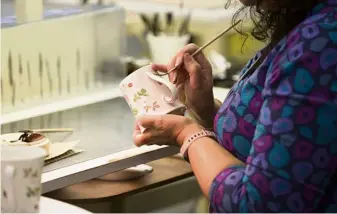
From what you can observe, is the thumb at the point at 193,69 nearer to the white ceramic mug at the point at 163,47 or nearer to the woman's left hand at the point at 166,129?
the woman's left hand at the point at 166,129

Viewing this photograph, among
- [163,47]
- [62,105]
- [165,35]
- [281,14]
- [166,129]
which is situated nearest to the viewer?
[281,14]

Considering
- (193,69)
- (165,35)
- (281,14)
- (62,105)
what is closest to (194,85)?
(193,69)

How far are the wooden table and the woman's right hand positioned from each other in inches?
10.9

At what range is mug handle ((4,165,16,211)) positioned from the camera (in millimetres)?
1208

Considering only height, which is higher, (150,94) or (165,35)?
(150,94)

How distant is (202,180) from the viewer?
138 centimetres

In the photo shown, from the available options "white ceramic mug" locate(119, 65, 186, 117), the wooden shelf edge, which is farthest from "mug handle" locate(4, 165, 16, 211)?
the wooden shelf edge

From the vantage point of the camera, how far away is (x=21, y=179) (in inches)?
48.0

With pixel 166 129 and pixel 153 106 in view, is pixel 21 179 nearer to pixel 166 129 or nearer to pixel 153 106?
pixel 166 129

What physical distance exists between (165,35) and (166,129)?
1.66 m

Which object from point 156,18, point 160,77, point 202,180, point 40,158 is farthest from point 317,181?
point 156,18

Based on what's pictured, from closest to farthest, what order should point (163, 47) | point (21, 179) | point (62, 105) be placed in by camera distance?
1. point (21, 179)
2. point (62, 105)
3. point (163, 47)

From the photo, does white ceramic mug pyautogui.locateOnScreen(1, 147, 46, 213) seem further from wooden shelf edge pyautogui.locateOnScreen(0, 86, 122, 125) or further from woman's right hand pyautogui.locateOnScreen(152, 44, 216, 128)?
wooden shelf edge pyautogui.locateOnScreen(0, 86, 122, 125)

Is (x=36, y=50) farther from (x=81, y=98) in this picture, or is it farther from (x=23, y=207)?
(x=23, y=207)
